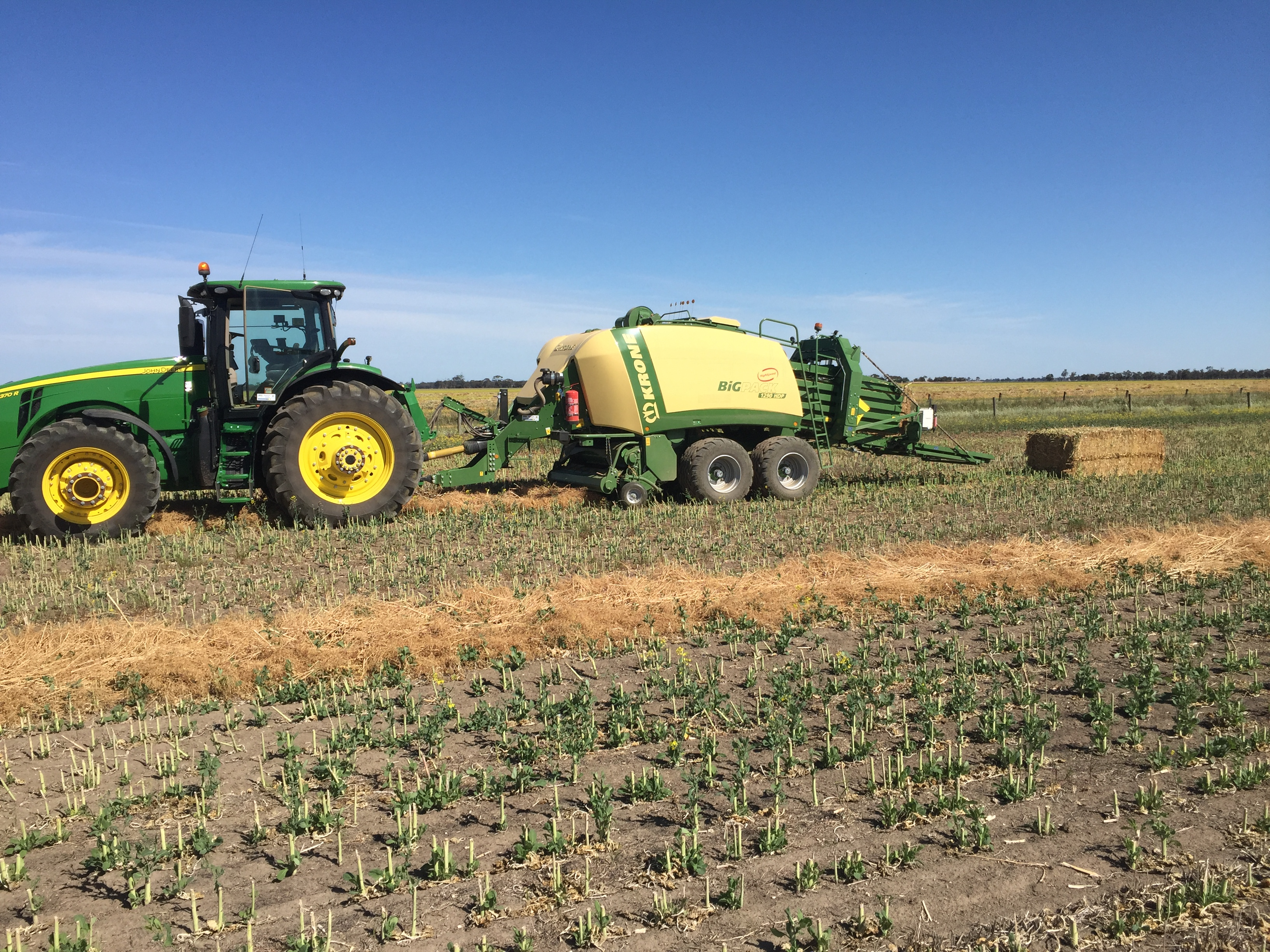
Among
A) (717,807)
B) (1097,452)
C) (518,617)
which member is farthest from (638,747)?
(1097,452)

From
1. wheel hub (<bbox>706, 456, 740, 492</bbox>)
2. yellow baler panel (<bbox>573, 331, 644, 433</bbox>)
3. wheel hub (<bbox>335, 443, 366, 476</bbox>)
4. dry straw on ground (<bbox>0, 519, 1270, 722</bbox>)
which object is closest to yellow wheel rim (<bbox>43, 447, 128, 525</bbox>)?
wheel hub (<bbox>335, 443, 366, 476</bbox>)

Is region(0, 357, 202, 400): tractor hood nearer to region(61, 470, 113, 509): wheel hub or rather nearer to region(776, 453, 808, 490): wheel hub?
region(61, 470, 113, 509): wheel hub

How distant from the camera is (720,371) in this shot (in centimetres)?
1270

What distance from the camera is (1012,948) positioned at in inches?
118

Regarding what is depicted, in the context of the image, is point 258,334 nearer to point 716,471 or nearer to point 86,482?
point 86,482

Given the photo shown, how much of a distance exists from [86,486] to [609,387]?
6.13 m

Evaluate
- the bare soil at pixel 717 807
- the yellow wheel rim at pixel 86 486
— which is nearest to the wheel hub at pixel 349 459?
the yellow wheel rim at pixel 86 486

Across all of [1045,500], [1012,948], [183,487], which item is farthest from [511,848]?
[1045,500]

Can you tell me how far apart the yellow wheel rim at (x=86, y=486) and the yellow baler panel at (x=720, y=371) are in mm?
6523

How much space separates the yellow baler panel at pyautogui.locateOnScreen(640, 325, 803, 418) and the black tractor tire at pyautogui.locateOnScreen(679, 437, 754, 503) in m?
0.54

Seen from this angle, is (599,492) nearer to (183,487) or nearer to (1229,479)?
(183,487)

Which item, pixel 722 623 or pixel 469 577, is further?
pixel 469 577

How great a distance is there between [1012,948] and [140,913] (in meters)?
3.10

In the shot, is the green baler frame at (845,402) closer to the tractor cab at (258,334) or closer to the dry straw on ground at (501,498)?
the dry straw on ground at (501,498)
